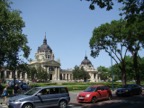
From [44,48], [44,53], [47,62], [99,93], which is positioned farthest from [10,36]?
[44,48]

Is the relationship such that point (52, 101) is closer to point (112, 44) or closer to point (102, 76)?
point (112, 44)

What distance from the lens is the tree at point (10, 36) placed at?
34.1m

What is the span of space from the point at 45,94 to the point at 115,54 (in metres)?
34.8

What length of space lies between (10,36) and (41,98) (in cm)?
1880

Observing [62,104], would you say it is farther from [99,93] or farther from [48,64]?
[48,64]

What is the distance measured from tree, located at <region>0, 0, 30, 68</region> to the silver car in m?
17.1

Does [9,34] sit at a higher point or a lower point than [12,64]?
higher

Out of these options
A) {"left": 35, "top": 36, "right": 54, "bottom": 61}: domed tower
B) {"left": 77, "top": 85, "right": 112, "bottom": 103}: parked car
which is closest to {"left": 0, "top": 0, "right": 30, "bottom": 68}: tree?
{"left": 77, "top": 85, "right": 112, "bottom": 103}: parked car

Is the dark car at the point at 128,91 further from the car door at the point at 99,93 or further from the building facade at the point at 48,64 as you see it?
the building facade at the point at 48,64

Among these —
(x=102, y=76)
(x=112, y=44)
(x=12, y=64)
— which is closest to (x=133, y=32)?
(x=112, y=44)

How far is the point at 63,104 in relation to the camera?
19.4 m

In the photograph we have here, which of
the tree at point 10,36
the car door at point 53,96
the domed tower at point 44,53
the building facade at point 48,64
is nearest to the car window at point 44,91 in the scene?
the car door at point 53,96

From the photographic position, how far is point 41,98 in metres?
18.0

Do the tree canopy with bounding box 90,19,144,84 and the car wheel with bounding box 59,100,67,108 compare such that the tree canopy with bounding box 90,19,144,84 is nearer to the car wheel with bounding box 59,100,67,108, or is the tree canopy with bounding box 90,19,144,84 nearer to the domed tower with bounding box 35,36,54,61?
the car wheel with bounding box 59,100,67,108
